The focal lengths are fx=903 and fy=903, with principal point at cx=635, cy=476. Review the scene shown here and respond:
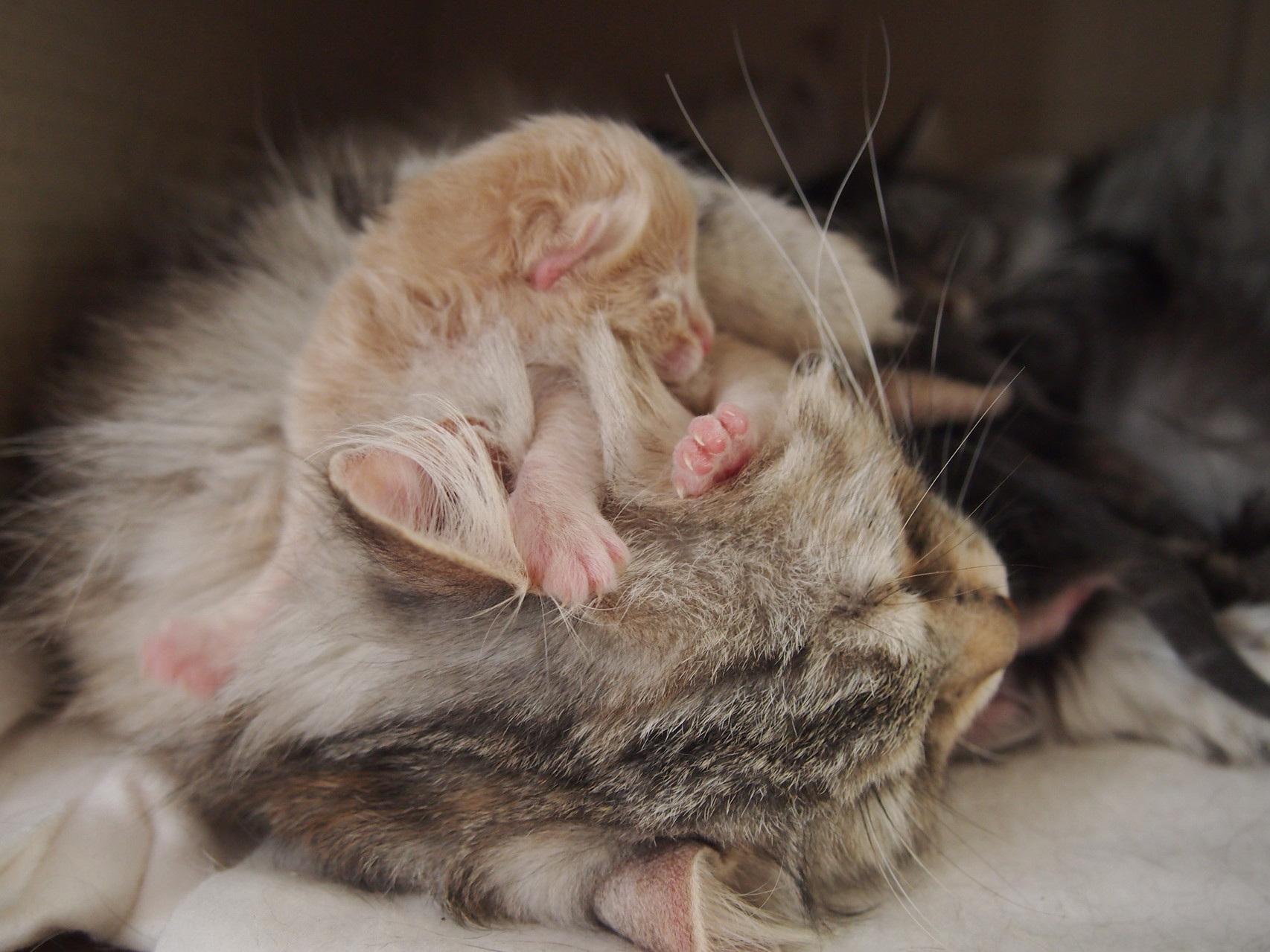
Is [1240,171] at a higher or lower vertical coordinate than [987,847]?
higher

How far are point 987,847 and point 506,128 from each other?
3.71ft

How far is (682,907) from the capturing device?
907 millimetres

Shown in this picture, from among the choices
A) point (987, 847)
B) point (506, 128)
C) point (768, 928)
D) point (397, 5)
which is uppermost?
point (397, 5)

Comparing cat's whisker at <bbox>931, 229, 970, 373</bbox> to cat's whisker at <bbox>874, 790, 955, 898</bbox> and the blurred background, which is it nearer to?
the blurred background

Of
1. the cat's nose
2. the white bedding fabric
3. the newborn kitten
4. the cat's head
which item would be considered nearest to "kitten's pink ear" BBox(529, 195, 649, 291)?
the newborn kitten

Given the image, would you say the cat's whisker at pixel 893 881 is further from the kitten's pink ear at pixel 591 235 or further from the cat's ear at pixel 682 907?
the kitten's pink ear at pixel 591 235

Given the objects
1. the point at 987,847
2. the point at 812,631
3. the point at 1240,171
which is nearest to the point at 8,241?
the point at 812,631

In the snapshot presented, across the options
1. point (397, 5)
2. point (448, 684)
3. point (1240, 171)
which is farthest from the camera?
point (397, 5)

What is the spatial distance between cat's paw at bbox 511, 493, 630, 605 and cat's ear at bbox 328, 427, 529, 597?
24 mm

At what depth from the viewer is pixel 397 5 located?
2.15m

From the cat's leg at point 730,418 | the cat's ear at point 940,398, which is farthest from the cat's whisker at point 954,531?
the cat's leg at point 730,418

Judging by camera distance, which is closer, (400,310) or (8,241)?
(400,310)

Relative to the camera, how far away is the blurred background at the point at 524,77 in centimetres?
131

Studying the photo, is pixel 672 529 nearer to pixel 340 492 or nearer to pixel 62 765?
pixel 340 492
